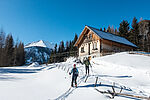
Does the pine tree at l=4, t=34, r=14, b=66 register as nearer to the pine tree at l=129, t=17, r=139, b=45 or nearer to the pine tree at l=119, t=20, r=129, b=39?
the pine tree at l=119, t=20, r=129, b=39

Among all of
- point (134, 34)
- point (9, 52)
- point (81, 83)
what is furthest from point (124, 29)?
point (9, 52)

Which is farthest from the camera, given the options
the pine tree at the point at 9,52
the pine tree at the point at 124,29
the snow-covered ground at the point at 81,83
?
the pine tree at the point at 124,29

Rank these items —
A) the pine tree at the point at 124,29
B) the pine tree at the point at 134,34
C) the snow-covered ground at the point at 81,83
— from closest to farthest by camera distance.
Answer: the snow-covered ground at the point at 81,83
the pine tree at the point at 134,34
the pine tree at the point at 124,29

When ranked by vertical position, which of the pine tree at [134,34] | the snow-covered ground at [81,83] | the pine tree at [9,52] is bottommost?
the snow-covered ground at [81,83]

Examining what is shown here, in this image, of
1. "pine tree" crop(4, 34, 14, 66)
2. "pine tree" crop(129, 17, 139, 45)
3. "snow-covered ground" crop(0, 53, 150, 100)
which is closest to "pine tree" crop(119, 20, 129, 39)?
"pine tree" crop(129, 17, 139, 45)

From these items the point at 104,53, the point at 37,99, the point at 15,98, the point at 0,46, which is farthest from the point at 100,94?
the point at 0,46

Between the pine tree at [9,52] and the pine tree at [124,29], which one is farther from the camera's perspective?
the pine tree at [124,29]

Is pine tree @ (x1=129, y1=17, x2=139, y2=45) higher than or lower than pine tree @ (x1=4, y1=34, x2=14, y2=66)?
higher

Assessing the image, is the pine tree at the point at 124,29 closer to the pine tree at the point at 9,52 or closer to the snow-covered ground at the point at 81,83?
the snow-covered ground at the point at 81,83

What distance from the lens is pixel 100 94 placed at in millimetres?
6504

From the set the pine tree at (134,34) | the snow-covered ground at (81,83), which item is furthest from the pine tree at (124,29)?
the snow-covered ground at (81,83)

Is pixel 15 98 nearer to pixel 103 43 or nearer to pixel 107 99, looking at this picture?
pixel 107 99

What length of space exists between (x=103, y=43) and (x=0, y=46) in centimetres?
3746

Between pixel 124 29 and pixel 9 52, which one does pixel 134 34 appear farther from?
pixel 9 52
